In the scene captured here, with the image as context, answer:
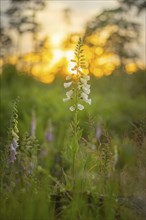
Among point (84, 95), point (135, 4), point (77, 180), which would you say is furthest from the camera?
point (135, 4)

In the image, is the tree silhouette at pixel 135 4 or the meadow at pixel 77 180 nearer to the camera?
the meadow at pixel 77 180

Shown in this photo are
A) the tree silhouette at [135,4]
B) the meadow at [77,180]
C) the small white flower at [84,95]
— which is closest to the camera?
the meadow at [77,180]

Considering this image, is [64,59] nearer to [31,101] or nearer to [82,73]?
[31,101]

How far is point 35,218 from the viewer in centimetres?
375

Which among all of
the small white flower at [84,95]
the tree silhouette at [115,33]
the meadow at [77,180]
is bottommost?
the meadow at [77,180]

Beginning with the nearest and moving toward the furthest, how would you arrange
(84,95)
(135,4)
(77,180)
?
1. (77,180)
2. (84,95)
3. (135,4)

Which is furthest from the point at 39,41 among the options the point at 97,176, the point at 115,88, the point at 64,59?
the point at 97,176

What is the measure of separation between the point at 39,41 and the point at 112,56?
6555 mm

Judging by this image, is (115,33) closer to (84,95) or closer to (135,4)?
(135,4)

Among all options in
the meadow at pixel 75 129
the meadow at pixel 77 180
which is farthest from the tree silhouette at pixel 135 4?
the meadow at pixel 77 180

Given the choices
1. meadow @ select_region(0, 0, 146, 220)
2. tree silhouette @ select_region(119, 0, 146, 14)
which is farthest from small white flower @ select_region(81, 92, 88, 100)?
tree silhouette @ select_region(119, 0, 146, 14)

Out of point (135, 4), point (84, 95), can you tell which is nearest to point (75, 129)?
point (84, 95)

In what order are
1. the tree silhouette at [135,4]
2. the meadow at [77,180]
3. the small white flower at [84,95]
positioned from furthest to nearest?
the tree silhouette at [135,4] → the small white flower at [84,95] → the meadow at [77,180]

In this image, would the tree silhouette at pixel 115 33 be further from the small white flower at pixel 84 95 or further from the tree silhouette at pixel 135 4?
the small white flower at pixel 84 95
